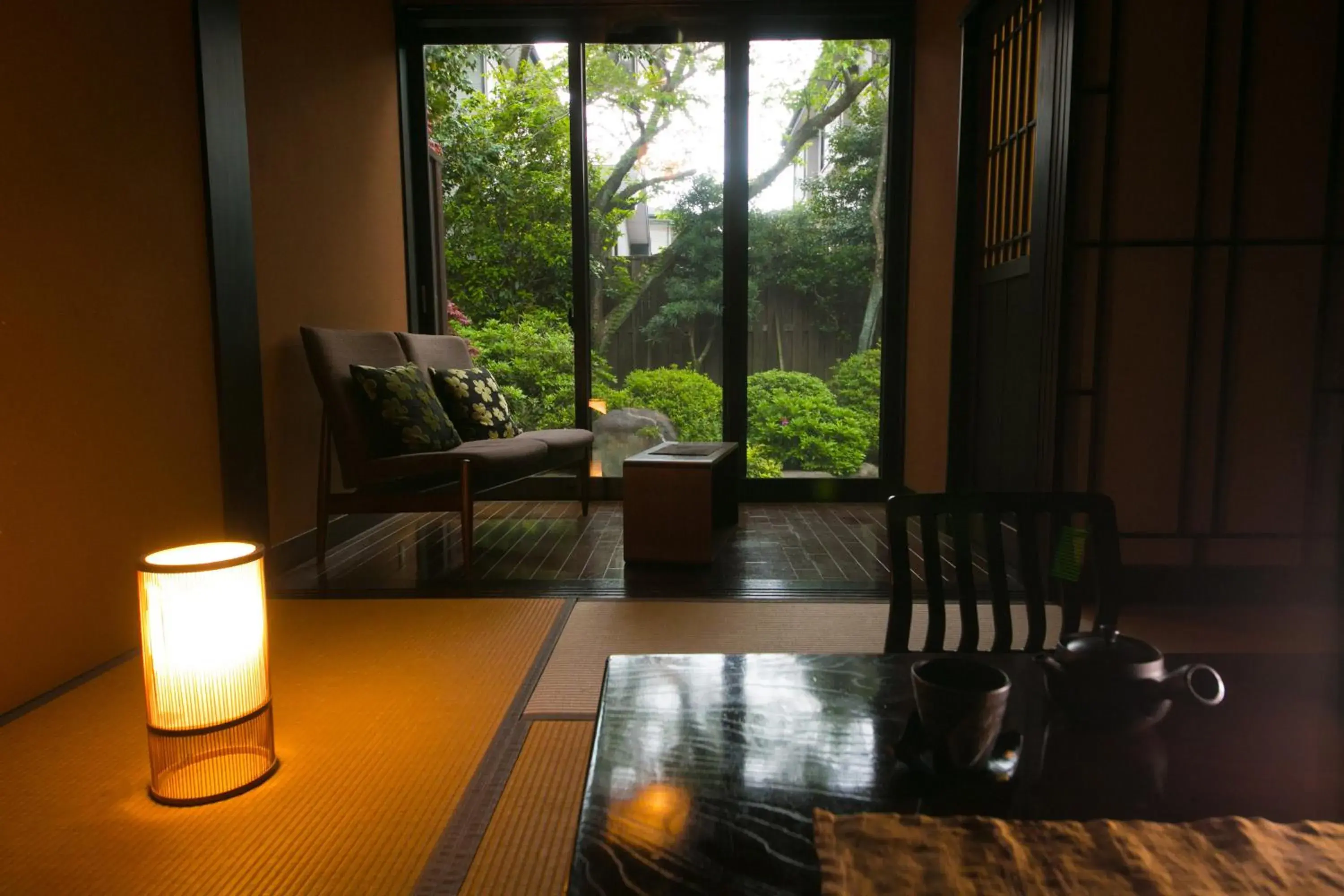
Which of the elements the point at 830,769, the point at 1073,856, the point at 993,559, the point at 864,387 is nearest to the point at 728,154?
the point at 864,387

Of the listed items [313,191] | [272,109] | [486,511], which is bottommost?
[486,511]

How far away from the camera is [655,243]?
4.78 meters

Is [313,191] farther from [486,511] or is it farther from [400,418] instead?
[486,511]

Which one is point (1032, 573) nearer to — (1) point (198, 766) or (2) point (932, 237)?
(1) point (198, 766)

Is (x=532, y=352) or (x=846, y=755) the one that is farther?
(x=532, y=352)

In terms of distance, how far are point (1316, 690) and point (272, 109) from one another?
364 cm

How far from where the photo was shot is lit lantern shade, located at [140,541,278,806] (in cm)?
148

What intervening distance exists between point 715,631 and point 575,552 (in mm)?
1197

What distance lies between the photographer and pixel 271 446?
124 inches

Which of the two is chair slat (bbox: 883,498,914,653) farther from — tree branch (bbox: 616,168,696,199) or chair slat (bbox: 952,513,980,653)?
tree branch (bbox: 616,168,696,199)

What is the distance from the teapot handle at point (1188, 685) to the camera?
71cm

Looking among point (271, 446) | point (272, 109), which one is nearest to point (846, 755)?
point (271, 446)

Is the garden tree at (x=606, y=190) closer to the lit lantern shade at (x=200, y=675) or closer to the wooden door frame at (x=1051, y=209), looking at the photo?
the wooden door frame at (x=1051, y=209)

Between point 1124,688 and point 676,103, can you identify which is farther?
point 676,103
